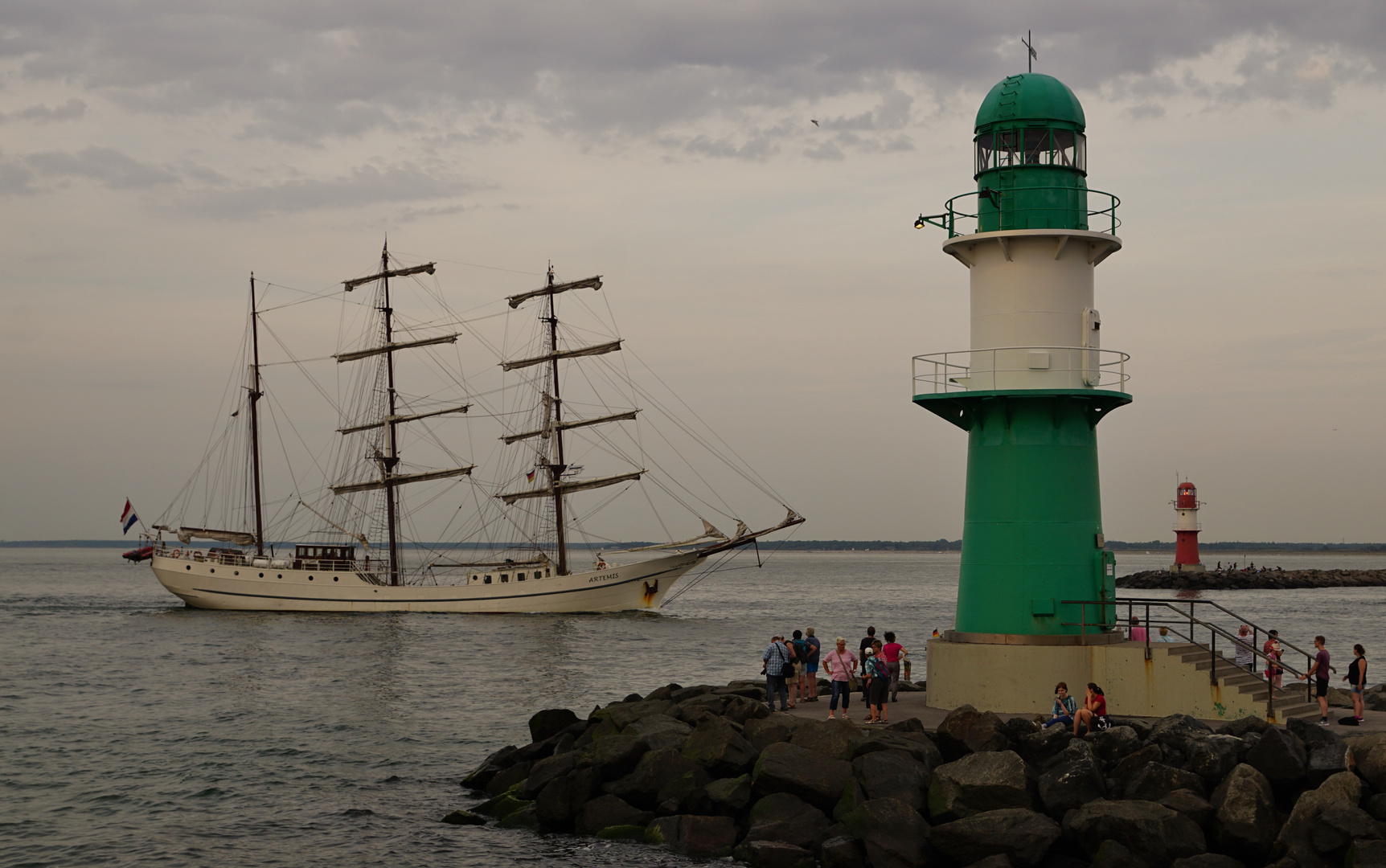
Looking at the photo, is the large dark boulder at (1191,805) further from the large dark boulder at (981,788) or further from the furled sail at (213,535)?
the furled sail at (213,535)

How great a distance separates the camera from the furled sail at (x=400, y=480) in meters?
64.1

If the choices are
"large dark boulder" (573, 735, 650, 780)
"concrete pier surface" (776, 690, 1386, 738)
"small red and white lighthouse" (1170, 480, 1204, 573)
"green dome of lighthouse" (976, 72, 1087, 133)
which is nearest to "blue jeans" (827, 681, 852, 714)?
"concrete pier surface" (776, 690, 1386, 738)

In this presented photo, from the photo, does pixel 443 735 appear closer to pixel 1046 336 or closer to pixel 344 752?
pixel 344 752

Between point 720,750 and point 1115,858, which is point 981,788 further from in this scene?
point 720,750

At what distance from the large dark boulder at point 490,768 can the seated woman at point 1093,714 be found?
857 centimetres

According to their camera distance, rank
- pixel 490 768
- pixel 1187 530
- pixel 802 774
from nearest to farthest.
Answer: pixel 802 774 → pixel 490 768 → pixel 1187 530

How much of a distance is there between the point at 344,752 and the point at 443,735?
85.9 inches

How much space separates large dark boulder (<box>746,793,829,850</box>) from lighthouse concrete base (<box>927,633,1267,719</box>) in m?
3.81

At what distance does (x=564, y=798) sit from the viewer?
16.0m

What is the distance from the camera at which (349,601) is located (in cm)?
6181

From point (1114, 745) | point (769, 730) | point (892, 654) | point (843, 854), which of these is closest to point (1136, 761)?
point (1114, 745)

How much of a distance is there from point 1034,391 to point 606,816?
7856 mm

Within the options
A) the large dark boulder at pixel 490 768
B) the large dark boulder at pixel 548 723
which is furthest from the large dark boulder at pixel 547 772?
the large dark boulder at pixel 548 723

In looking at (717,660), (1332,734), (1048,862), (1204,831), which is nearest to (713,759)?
(1048,862)
